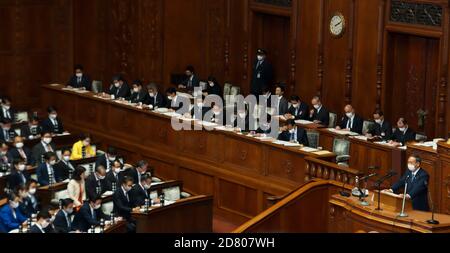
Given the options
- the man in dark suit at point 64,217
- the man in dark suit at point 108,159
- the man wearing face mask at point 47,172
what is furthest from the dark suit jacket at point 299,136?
the man in dark suit at point 64,217

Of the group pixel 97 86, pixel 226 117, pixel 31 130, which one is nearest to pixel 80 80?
pixel 97 86

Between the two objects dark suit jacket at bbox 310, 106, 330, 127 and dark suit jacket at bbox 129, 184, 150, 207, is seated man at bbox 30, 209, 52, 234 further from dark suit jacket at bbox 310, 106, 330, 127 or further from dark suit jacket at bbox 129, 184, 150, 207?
dark suit jacket at bbox 310, 106, 330, 127

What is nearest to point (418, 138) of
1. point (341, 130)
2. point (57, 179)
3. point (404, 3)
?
point (341, 130)

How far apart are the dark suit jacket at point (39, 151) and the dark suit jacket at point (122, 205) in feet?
7.71

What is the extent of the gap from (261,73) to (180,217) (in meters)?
6.12

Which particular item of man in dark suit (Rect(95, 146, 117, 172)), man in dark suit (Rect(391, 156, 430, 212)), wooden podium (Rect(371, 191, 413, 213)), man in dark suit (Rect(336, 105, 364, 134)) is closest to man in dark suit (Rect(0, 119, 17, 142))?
man in dark suit (Rect(95, 146, 117, 172))

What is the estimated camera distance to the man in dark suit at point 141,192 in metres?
15.2

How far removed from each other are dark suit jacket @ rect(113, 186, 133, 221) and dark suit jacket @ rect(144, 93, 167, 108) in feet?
14.2

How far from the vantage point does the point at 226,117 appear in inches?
712

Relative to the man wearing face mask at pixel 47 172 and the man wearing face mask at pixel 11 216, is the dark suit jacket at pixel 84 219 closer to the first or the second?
the man wearing face mask at pixel 11 216

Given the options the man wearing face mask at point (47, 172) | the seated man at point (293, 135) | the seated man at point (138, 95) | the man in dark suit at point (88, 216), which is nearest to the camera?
the man in dark suit at point (88, 216)

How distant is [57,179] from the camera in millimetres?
16344
